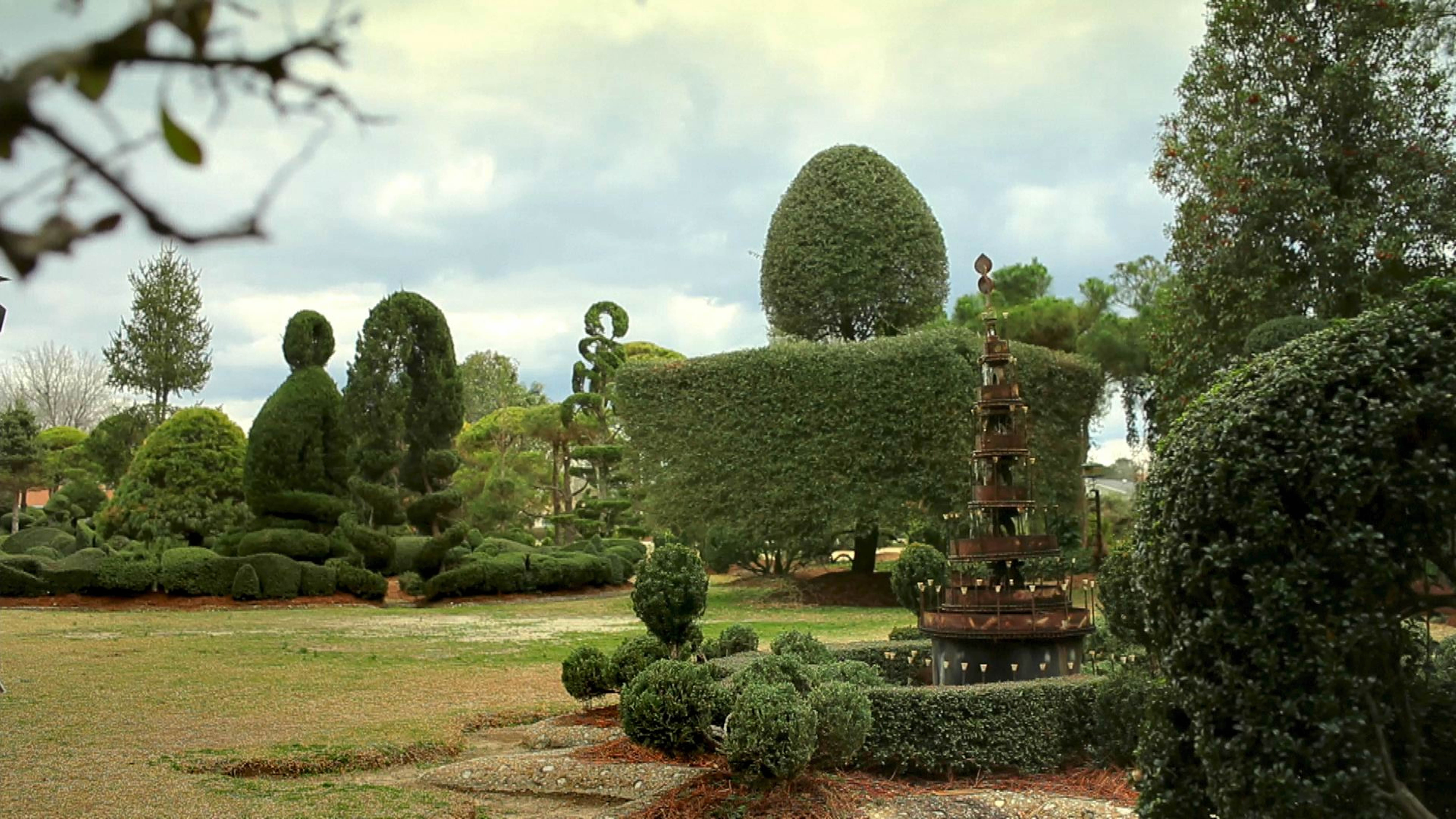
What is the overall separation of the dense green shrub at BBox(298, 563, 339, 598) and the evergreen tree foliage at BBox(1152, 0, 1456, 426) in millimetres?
16039

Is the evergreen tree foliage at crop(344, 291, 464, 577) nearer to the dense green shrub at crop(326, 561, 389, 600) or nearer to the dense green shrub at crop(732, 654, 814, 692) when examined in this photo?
the dense green shrub at crop(326, 561, 389, 600)

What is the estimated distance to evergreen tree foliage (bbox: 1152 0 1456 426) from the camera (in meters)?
18.8

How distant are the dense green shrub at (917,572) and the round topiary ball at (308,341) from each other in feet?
48.8

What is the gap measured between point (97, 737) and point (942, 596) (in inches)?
283

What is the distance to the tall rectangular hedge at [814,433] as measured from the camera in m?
20.9

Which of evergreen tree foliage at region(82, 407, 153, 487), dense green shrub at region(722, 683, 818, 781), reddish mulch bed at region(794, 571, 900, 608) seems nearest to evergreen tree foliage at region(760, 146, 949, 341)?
reddish mulch bed at region(794, 571, 900, 608)

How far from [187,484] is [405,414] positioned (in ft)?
15.5

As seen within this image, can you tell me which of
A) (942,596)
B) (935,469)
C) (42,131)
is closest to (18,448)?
(935,469)

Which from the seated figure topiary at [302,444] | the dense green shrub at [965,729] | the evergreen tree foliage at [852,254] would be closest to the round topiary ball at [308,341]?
the seated figure topiary at [302,444]

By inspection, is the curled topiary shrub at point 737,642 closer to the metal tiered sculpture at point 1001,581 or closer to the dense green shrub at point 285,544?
the metal tiered sculpture at point 1001,581

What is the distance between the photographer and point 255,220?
126cm

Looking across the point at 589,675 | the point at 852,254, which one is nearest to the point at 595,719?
the point at 589,675

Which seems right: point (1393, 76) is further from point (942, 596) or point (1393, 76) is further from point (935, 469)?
point (942, 596)

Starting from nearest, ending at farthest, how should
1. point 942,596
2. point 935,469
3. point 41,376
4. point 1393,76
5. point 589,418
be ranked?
1. point 942,596
2. point 1393,76
3. point 935,469
4. point 589,418
5. point 41,376
